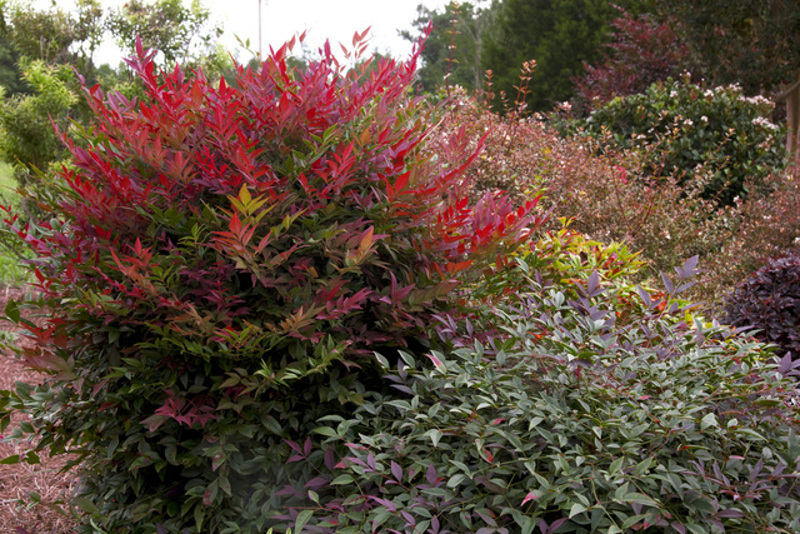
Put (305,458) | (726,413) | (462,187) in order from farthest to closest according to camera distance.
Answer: (462,187), (305,458), (726,413)

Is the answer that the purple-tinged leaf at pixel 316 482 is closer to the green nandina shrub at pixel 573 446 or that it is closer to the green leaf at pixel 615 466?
the green nandina shrub at pixel 573 446

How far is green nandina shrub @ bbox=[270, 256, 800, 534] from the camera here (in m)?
1.55

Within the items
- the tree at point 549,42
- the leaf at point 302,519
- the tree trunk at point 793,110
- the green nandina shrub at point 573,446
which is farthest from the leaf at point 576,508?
the tree at point 549,42

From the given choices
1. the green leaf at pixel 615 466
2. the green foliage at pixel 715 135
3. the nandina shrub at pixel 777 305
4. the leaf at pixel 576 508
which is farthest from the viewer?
the green foliage at pixel 715 135

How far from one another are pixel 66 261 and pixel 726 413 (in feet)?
7.28

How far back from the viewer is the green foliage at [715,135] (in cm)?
788

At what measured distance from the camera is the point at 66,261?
2092 mm

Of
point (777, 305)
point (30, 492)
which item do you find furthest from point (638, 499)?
point (777, 305)

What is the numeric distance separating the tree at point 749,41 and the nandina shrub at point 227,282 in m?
11.9

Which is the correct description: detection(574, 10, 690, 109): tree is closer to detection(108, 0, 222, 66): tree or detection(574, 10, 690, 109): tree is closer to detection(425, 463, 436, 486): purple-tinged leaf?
detection(108, 0, 222, 66): tree

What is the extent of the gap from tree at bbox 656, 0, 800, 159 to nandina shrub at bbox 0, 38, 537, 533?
11.9 metres

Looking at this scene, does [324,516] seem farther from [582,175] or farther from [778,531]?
[582,175]

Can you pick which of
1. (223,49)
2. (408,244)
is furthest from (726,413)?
(223,49)

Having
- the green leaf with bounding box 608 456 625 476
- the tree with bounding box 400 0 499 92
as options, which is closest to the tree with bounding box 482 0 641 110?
the tree with bounding box 400 0 499 92
